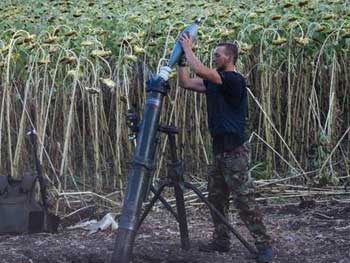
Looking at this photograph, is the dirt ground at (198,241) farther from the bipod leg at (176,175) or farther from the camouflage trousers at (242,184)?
the bipod leg at (176,175)

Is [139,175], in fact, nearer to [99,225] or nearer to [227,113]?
[227,113]

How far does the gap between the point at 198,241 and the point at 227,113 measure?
4.22 ft

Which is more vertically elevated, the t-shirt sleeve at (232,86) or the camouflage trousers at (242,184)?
the t-shirt sleeve at (232,86)

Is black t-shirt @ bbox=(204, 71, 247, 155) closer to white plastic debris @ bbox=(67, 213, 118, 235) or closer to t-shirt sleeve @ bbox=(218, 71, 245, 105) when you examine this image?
t-shirt sleeve @ bbox=(218, 71, 245, 105)

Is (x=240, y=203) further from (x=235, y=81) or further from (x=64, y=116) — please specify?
(x=64, y=116)

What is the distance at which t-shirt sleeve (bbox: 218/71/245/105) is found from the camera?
5.92 metres

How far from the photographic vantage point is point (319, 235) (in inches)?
274

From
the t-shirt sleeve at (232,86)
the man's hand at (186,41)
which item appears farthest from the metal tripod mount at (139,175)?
the t-shirt sleeve at (232,86)

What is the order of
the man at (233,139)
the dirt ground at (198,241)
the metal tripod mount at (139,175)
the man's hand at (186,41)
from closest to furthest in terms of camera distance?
the metal tripod mount at (139,175)
the man's hand at (186,41)
the man at (233,139)
the dirt ground at (198,241)

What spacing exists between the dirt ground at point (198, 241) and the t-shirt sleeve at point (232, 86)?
1.23 m

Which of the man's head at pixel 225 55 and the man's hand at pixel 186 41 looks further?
the man's head at pixel 225 55

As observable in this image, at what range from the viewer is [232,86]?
594 cm

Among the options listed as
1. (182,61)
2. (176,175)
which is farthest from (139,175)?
(182,61)

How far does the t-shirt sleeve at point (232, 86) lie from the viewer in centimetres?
592
